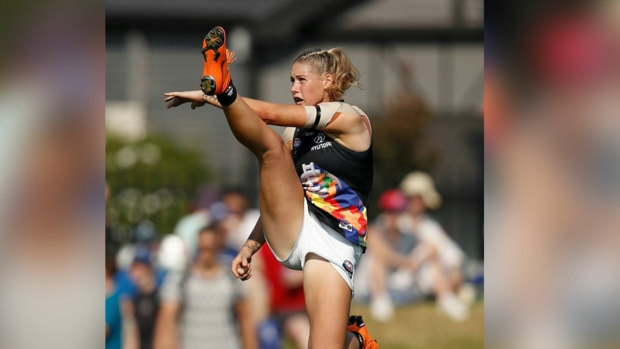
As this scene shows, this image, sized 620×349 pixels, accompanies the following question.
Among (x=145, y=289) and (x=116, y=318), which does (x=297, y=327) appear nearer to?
(x=145, y=289)

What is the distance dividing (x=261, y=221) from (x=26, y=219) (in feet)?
6.25

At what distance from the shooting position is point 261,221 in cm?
502

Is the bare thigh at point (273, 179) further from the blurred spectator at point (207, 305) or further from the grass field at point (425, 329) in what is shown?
the grass field at point (425, 329)

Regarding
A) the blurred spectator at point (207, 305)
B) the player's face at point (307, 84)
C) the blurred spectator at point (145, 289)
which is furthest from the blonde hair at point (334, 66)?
the blurred spectator at point (145, 289)

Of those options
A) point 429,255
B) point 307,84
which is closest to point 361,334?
point 307,84

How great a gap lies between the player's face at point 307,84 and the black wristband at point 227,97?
0.71 metres

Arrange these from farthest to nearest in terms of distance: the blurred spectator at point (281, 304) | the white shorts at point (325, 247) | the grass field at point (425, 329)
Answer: the grass field at point (425, 329) < the blurred spectator at point (281, 304) < the white shorts at point (325, 247)

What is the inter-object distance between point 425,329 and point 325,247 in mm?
8759

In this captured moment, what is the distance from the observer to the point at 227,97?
4156 mm

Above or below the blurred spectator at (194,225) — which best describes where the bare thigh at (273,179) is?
above

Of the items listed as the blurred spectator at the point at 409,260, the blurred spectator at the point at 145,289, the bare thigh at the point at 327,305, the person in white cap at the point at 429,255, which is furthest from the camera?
the person in white cap at the point at 429,255

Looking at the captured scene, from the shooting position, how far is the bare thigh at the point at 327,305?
4656mm

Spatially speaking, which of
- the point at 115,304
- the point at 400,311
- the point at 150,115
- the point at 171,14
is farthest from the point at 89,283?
the point at 171,14

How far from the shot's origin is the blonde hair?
487cm
